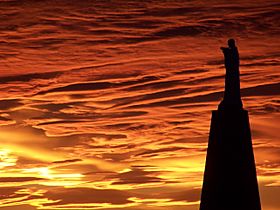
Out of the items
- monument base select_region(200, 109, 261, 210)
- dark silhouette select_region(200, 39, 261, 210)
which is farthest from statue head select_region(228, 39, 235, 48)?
monument base select_region(200, 109, 261, 210)

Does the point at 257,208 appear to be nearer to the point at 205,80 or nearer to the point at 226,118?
the point at 226,118

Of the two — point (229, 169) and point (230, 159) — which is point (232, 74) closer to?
point (230, 159)

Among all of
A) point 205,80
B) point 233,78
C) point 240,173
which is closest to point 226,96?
point 233,78

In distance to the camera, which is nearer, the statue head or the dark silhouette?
the dark silhouette

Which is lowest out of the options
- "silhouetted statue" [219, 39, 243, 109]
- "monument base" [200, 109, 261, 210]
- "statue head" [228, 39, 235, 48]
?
"monument base" [200, 109, 261, 210]

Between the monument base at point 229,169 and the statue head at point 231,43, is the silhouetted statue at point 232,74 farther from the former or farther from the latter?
the monument base at point 229,169

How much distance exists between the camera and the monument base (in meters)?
13.5

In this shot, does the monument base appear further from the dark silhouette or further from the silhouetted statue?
Result: the silhouetted statue

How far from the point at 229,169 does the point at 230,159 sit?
6.4 inches

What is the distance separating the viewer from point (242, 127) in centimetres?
1382

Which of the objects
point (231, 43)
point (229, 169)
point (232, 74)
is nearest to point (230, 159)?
point (229, 169)

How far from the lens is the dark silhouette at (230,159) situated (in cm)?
1352

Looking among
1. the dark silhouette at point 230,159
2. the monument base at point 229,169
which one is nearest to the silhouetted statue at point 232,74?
the dark silhouette at point 230,159

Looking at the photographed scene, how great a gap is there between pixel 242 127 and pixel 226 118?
0.33 meters
